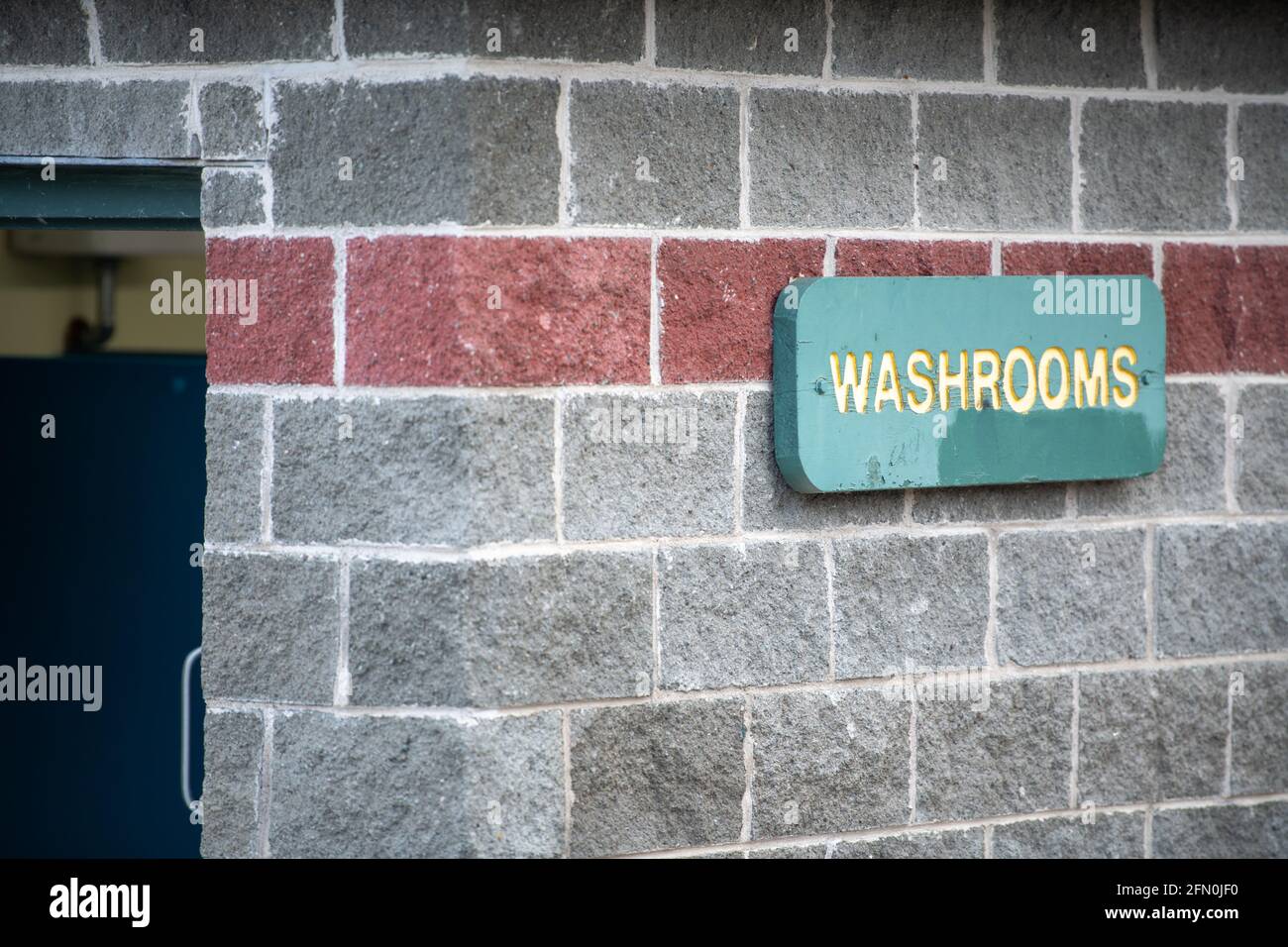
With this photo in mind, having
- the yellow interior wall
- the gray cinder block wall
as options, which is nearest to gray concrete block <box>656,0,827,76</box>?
the gray cinder block wall

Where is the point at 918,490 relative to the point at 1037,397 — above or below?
below

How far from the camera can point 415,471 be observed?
8.38 feet

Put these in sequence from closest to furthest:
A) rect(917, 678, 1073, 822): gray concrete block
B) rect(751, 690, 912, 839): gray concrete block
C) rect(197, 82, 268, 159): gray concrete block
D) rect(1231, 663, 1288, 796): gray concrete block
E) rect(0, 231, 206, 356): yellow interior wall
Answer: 1. rect(197, 82, 268, 159): gray concrete block
2. rect(751, 690, 912, 839): gray concrete block
3. rect(917, 678, 1073, 822): gray concrete block
4. rect(1231, 663, 1288, 796): gray concrete block
5. rect(0, 231, 206, 356): yellow interior wall

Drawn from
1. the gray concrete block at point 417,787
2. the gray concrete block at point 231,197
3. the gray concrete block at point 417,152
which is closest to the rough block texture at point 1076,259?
the gray concrete block at point 417,152

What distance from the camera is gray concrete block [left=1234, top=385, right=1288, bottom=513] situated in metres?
3.12

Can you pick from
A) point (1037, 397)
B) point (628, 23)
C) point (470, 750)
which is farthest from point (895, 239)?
point (470, 750)

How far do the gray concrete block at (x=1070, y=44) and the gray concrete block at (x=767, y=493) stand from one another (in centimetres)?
91

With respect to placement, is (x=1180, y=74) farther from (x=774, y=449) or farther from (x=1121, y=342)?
(x=774, y=449)

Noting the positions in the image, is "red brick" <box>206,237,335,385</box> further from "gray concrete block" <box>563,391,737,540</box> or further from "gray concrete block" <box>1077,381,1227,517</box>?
"gray concrete block" <box>1077,381,1227,517</box>

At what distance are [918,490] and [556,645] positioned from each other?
830 mm

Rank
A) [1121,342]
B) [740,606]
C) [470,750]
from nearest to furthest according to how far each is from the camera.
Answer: [470,750] < [740,606] < [1121,342]

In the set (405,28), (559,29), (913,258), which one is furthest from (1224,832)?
(405,28)

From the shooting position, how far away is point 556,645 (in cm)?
259

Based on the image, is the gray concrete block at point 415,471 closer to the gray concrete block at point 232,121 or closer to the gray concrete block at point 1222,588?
the gray concrete block at point 232,121
